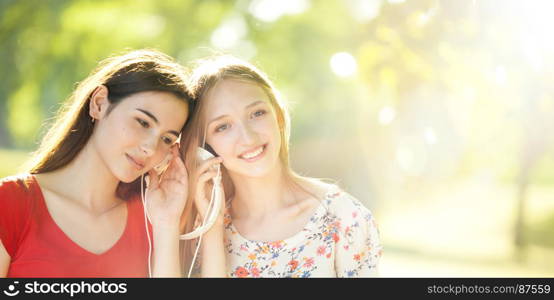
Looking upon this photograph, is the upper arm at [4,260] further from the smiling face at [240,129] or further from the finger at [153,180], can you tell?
the smiling face at [240,129]

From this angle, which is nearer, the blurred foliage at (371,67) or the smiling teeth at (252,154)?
the smiling teeth at (252,154)

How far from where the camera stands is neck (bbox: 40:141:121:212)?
244 cm

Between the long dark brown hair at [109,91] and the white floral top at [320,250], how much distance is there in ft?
2.25

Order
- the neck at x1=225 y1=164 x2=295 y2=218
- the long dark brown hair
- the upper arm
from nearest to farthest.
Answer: the upper arm < the long dark brown hair < the neck at x1=225 y1=164 x2=295 y2=218

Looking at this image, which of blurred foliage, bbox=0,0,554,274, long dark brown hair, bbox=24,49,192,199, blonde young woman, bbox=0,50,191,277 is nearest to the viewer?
blonde young woman, bbox=0,50,191,277

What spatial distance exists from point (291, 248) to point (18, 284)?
109 centimetres

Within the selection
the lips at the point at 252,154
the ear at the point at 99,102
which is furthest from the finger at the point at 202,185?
the ear at the point at 99,102

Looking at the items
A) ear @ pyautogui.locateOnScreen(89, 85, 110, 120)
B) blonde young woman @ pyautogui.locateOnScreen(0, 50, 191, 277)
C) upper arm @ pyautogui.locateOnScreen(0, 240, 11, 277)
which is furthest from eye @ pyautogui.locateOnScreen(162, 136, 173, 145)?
upper arm @ pyautogui.locateOnScreen(0, 240, 11, 277)

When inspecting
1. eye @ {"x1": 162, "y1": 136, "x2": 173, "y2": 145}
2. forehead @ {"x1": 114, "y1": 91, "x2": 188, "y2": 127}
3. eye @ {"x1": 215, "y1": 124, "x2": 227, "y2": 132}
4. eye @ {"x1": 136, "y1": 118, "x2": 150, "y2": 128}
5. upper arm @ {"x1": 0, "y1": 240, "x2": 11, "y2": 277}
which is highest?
forehead @ {"x1": 114, "y1": 91, "x2": 188, "y2": 127}

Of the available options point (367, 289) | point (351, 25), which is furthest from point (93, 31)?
point (367, 289)

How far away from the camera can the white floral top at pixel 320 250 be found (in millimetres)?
2518

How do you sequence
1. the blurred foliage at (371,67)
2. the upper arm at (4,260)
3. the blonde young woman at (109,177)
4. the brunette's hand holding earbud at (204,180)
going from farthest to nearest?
the blurred foliage at (371,67) < the brunette's hand holding earbud at (204,180) < the blonde young woman at (109,177) < the upper arm at (4,260)

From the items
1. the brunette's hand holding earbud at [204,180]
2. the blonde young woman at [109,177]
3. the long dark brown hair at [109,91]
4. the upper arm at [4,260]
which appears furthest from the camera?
the brunette's hand holding earbud at [204,180]

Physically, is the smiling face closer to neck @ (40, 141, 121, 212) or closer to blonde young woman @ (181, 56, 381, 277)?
blonde young woman @ (181, 56, 381, 277)
